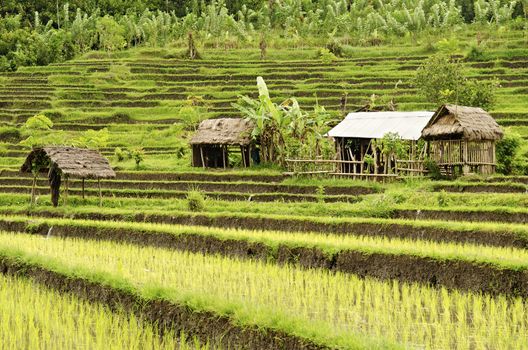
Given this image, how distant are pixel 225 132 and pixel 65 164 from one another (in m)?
8.24

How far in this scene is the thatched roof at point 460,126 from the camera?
23141 mm

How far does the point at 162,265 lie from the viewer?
1120cm

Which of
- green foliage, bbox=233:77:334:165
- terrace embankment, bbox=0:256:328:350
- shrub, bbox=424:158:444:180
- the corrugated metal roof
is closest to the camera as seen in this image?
terrace embankment, bbox=0:256:328:350

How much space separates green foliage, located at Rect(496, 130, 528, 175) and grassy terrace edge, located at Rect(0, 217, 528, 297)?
1355 cm

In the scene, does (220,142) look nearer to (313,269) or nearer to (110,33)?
(313,269)

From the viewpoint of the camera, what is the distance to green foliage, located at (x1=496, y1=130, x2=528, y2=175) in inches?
976

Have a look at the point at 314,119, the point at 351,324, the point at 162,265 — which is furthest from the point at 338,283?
the point at 314,119

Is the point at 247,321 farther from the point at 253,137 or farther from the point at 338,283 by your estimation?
the point at 253,137

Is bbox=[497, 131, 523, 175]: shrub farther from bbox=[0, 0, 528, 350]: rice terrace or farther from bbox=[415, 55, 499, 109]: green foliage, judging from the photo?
bbox=[415, 55, 499, 109]: green foliage

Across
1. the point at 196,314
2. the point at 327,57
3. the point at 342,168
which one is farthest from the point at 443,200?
the point at 327,57

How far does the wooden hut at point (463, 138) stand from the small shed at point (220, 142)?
6.64 m

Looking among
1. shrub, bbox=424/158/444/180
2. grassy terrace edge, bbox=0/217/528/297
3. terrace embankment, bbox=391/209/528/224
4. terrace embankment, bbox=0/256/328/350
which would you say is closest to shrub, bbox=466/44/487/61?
shrub, bbox=424/158/444/180

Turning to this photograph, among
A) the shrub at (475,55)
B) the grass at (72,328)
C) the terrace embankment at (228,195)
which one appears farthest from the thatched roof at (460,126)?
the shrub at (475,55)

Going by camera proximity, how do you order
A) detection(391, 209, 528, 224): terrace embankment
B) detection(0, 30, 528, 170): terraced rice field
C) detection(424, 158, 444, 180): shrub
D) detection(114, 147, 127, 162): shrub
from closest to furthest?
detection(391, 209, 528, 224): terrace embankment
detection(424, 158, 444, 180): shrub
detection(114, 147, 127, 162): shrub
detection(0, 30, 528, 170): terraced rice field
